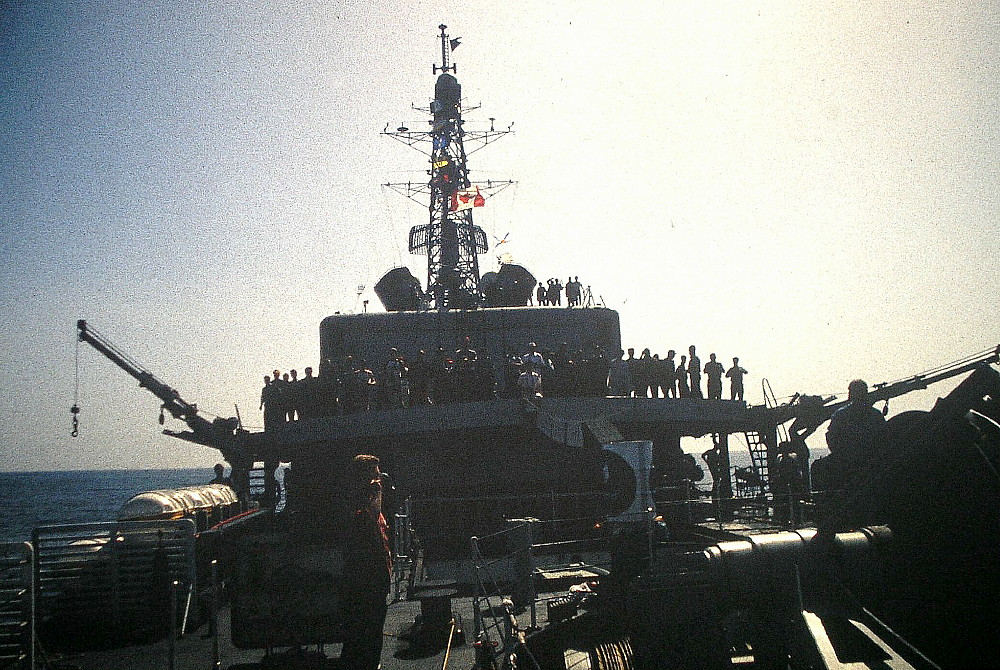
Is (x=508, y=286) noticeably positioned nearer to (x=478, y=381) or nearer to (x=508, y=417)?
(x=478, y=381)

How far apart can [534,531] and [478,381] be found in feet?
17.6

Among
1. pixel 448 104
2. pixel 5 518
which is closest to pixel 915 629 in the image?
pixel 448 104

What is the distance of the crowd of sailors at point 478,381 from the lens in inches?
567

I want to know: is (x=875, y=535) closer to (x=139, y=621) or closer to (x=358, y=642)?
(x=358, y=642)

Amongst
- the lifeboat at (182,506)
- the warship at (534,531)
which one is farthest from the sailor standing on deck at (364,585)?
the lifeboat at (182,506)

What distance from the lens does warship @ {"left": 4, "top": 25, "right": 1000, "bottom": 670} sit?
4160 millimetres

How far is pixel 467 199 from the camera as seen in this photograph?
2231 centimetres

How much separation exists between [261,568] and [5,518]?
6079 cm

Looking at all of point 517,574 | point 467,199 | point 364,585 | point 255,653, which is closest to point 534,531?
point 517,574

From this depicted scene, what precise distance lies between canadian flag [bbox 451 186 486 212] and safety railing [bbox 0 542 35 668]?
1704cm

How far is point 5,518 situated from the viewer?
54500mm

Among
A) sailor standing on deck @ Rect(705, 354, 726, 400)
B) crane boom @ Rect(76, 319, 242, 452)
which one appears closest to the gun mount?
crane boom @ Rect(76, 319, 242, 452)

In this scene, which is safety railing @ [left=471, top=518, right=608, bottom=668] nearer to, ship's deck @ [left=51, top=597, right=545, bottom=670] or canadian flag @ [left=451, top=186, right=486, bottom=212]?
ship's deck @ [left=51, top=597, right=545, bottom=670]

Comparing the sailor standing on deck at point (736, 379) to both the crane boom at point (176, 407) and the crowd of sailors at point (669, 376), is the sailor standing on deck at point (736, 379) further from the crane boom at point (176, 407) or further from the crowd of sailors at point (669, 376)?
the crane boom at point (176, 407)
